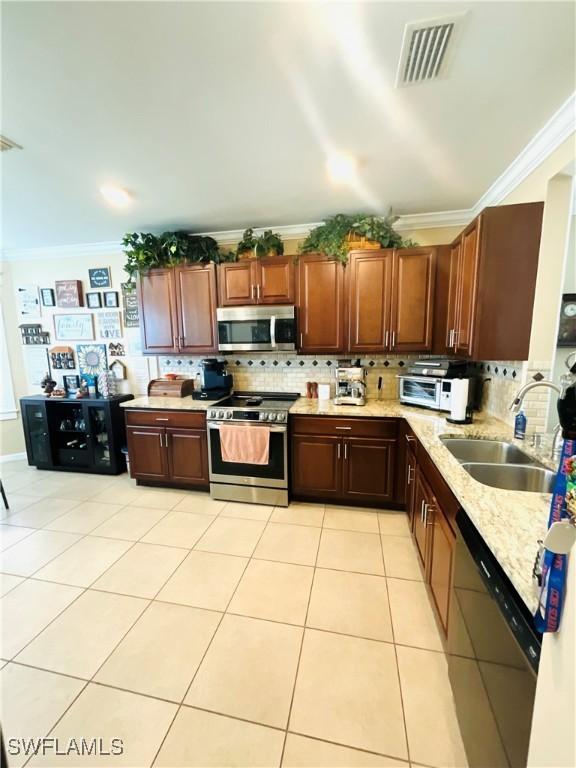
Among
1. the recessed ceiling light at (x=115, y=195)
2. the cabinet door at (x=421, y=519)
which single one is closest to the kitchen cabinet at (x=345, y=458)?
the cabinet door at (x=421, y=519)

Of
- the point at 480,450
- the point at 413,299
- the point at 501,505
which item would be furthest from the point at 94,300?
the point at 501,505

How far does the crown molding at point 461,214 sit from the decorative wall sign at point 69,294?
328 mm

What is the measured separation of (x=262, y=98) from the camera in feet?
4.90

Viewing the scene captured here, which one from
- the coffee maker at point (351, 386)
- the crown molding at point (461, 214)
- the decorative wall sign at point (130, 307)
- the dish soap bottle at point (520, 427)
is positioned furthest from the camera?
the decorative wall sign at point (130, 307)

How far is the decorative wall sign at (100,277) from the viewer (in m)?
3.81

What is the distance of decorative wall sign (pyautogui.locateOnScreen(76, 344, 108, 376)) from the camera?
3938 millimetres

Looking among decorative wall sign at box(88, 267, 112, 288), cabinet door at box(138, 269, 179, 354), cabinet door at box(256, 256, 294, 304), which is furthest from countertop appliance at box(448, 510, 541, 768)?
decorative wall sign at box(88, 267, 112, 288)

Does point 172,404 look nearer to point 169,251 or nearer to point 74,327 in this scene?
point 169,251

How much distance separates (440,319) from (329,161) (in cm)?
154

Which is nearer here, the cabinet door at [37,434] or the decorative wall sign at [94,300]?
the cabinet door at [37,434]

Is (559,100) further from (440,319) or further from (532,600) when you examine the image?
(532,600)

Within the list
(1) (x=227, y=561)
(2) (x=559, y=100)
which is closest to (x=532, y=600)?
(1) (x=227, y=561)

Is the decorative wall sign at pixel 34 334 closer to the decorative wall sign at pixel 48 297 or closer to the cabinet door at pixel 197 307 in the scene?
the decorative wall sign at pixel 48 297

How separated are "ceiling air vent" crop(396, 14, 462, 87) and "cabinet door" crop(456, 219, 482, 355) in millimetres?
893
